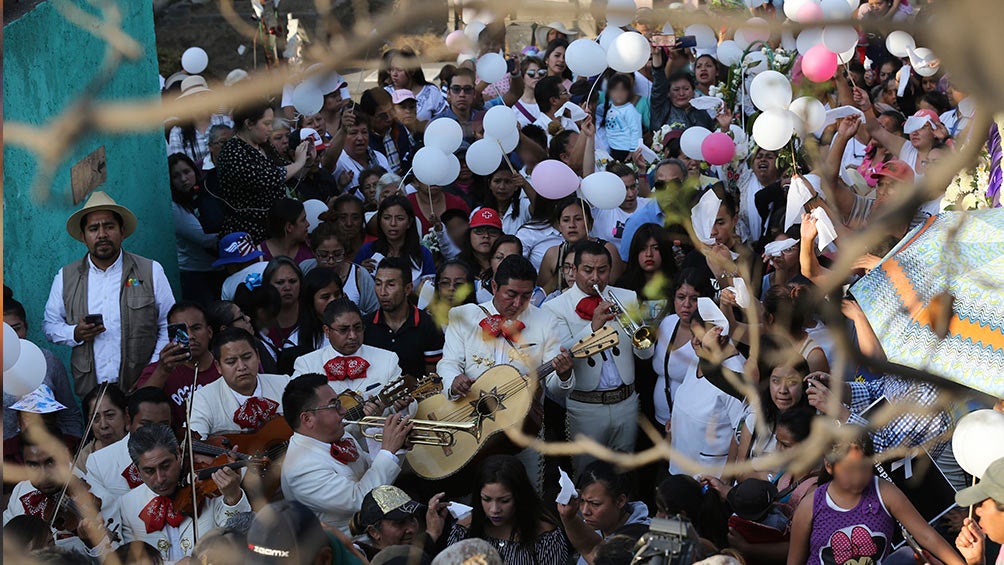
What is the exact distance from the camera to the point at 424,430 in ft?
16.8

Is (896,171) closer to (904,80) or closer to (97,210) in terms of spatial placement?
(904,80)

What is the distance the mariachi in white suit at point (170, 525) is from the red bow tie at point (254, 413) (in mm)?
736

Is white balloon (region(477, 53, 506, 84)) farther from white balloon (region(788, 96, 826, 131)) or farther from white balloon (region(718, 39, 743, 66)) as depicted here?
white balloon (region(788, 96, 826, 131))

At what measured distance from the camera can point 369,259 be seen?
6812 mm

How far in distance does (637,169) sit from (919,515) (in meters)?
4.00

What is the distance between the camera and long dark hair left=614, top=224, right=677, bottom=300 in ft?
20.7

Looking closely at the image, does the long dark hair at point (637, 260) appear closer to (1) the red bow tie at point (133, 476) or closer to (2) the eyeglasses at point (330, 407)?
(2) the eyeglasses at point (330, 407)

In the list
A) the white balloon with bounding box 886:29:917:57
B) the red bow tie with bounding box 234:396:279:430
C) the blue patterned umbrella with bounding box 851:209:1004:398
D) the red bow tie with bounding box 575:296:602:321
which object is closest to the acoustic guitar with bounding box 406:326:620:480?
the red bow tie with bounding box 575:296:602:321

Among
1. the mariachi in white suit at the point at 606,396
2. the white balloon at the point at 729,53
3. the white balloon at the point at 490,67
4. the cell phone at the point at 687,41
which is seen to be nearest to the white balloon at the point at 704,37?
the cell phone at the point at 687,41

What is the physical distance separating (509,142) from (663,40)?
2.57 m

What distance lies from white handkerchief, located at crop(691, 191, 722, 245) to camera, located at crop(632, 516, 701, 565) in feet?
11.9

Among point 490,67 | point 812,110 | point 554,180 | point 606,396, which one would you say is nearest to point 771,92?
point 812,110

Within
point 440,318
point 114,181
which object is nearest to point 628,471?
point 440,318

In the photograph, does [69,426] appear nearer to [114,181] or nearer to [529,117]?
[114,181]
